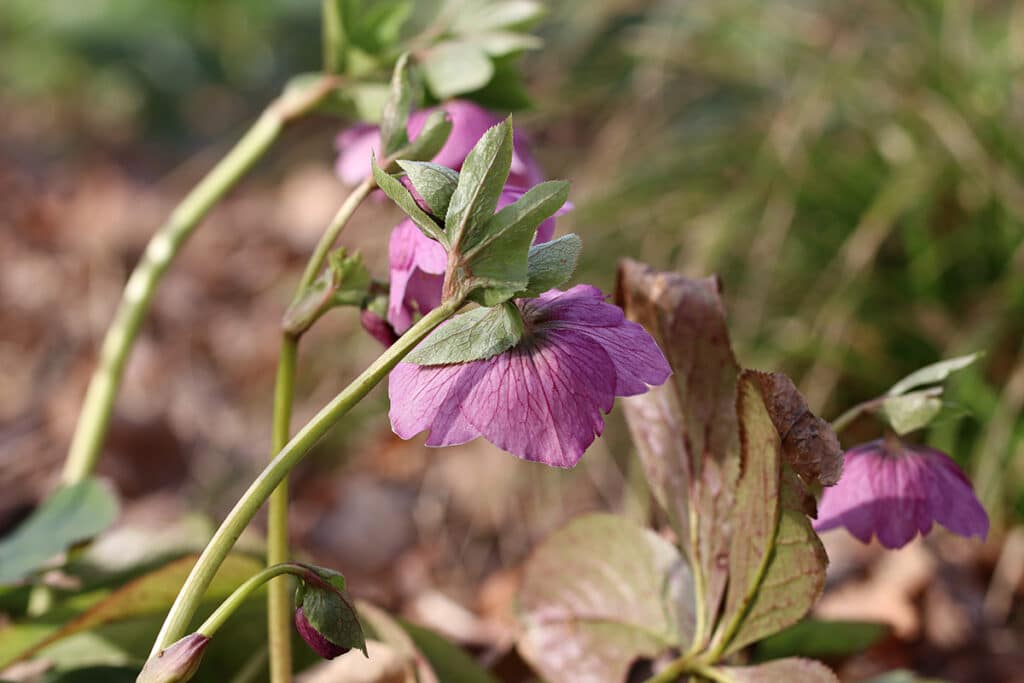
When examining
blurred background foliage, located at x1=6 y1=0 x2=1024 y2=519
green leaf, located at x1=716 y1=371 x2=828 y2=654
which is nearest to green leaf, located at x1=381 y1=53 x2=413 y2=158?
green leaf, located at x1=716 y1=371 x2=828 y2=654

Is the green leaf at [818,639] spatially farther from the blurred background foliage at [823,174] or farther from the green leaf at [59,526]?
the blurred background foliage at [823,174]

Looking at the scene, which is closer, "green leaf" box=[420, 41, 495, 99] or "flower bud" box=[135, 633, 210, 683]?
"flower bud" box=[135, 633, 210, 683]

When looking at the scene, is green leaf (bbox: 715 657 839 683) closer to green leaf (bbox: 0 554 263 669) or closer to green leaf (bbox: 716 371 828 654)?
green leaf (bbox: 716 371 828 654)

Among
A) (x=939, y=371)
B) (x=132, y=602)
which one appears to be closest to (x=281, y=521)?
(x=132, y=602)

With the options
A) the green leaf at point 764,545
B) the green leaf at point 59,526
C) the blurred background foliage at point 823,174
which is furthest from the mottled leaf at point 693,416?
the blurred background foliage at point 823,174

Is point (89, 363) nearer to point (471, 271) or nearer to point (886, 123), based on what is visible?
point (886, 123)

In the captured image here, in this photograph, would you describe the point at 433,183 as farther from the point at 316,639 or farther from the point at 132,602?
the point at 132,602
